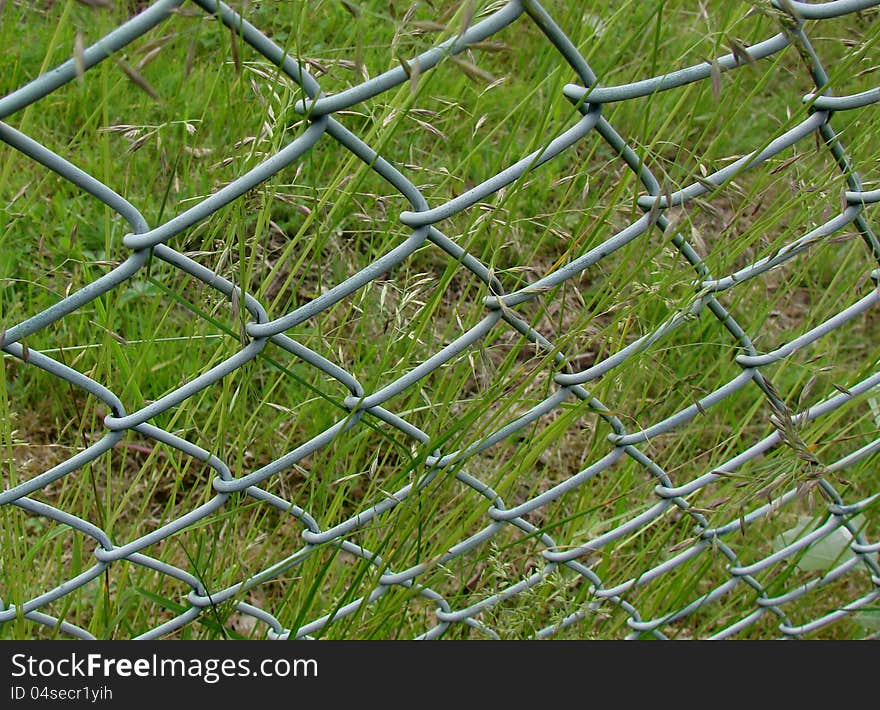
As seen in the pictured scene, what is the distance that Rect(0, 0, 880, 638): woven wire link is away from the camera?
68 centimetres

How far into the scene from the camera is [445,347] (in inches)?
41.0

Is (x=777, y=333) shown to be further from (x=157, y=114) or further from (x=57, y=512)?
(x=57, y=512)

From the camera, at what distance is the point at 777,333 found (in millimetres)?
2213

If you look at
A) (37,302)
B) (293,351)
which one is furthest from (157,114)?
(293,351)

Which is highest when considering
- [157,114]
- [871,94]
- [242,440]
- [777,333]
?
[157,114]

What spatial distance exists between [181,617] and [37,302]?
34.2 inches

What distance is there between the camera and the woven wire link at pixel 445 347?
68 centimetres

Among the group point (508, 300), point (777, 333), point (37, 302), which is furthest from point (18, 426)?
point (777, 333)

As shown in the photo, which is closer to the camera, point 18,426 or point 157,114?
point 18,426

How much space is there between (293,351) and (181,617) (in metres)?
0.51

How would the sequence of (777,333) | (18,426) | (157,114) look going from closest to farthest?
(18,426), (157,114), (777,333)
